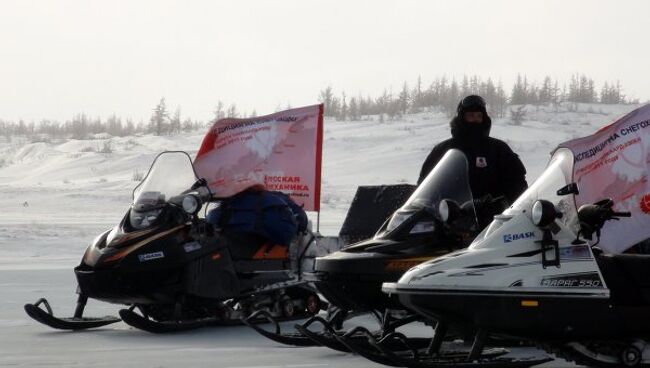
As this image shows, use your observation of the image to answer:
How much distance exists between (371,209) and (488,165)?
146cm

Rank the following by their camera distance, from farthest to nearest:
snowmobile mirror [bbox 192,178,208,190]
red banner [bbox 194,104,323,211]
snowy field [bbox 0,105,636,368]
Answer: red banner [bbox 194,104,323,211]
snowmobile mirror [bbox 192,178,208,190]
snowy field [bbox 0,105,636,368]

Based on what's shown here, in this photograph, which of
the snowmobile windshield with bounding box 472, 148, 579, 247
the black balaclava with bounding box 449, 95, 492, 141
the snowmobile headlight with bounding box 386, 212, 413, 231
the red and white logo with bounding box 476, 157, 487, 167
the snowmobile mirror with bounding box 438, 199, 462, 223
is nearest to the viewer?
the snowmobile windshield with bounding box 472, 148, 579, 247

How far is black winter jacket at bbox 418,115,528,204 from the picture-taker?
30.7 ft

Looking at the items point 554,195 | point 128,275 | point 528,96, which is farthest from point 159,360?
point 528,96

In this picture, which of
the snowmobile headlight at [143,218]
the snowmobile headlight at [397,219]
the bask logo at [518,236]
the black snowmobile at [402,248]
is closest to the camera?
the bask logo at [518,236]

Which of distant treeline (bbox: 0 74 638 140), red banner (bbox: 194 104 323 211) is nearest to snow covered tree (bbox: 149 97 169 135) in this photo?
distant treeline (bbox: 0 74 638 140)

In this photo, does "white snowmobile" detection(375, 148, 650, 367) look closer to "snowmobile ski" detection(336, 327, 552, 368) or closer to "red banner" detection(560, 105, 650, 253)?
"snowmobile ski" detection(336, 327, 552, 368)

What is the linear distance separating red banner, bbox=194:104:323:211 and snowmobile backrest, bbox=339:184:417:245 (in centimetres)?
125

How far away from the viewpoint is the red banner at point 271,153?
38.5 feet

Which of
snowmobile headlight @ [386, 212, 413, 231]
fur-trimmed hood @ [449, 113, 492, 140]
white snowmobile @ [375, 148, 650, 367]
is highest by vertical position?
fur-trimmed hood @ [449, 113, 492, 140]

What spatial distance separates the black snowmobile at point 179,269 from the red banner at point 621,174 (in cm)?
327

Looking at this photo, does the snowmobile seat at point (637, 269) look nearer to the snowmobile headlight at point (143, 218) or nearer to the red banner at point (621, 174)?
the red banner at point (621, 174)

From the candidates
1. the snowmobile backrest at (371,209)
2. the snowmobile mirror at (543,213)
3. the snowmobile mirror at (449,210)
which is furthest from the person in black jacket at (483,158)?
the snowmobile mirror at (543,213)

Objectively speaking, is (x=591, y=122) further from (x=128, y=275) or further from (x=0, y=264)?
(x=128, y=275)
